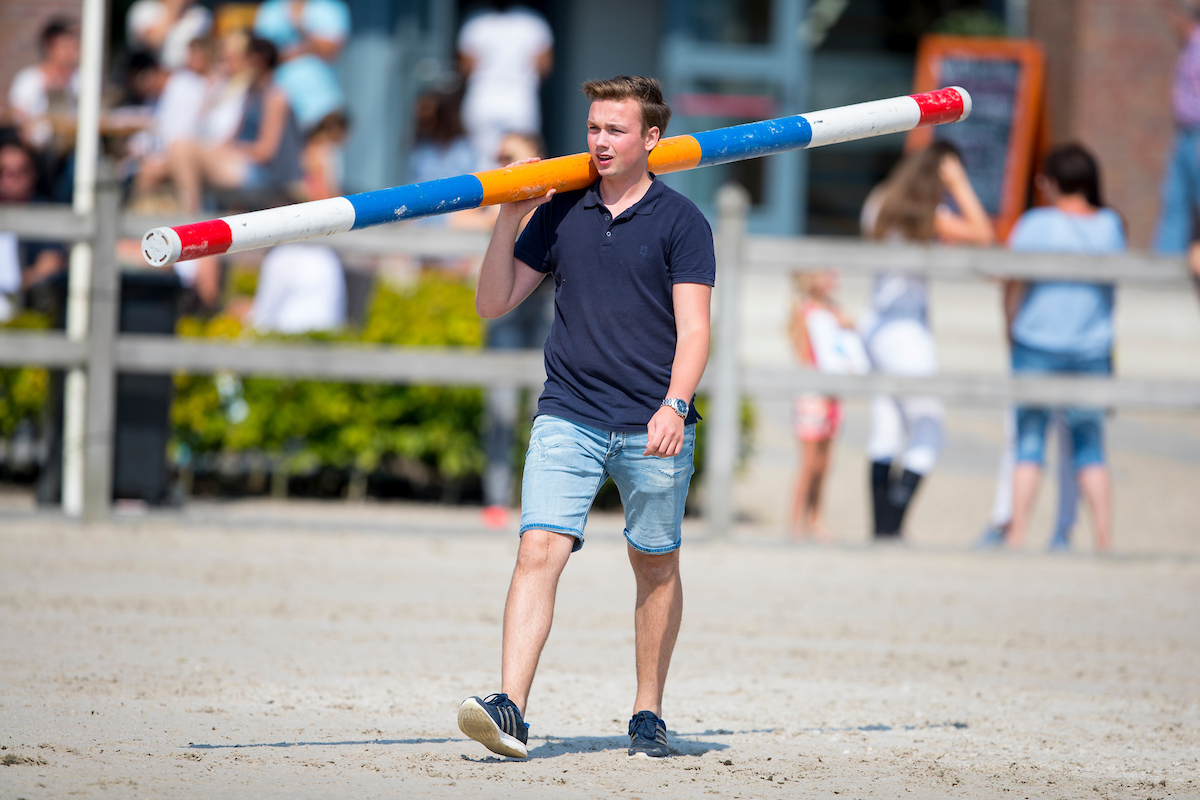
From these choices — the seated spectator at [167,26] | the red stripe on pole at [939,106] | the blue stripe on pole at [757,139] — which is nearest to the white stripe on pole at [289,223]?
the blue stripe on pole at [757,139]

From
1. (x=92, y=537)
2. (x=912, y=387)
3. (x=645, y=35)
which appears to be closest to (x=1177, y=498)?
(x=912, y=387)

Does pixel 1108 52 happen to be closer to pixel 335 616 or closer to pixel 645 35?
pixel 645 35

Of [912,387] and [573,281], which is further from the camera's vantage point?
[912,387]

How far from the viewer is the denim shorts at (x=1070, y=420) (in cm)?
722

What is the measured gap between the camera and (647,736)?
3781 mm

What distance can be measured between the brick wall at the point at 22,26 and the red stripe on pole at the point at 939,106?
35.5ft

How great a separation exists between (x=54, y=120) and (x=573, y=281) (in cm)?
807

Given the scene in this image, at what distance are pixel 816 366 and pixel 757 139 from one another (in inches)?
152

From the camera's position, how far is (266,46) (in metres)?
10.2

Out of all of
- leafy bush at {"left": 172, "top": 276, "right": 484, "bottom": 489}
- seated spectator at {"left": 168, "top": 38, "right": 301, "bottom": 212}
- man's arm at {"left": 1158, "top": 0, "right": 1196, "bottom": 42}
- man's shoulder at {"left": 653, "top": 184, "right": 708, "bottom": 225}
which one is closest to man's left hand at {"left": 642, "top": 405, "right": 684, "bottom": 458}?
man's shoulder at {"left": 653, "top": 184, "right": 708, "bottom": 225}

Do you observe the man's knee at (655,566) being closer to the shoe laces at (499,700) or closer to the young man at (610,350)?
the young man at (610,350)

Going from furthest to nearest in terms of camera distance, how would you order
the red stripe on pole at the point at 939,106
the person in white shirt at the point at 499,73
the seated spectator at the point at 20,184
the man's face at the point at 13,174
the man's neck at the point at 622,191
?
1. the person in white shirt at the point at 499,73
2. the man's face at the point at 13,174
3. the seated spectator at the point at 20,184
4. the red stripe on pole at the point at 939,106
5. the man's neck at the point at 622,191

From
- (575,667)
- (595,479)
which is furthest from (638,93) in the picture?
(575,667)

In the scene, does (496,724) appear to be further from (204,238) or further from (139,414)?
(139,414)
